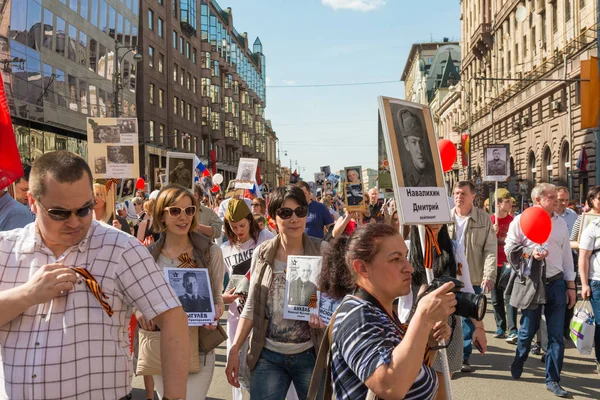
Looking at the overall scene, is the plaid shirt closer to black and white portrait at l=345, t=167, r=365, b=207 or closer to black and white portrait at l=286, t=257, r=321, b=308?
black and white portrait at l=286, t=257, r=321, b=308

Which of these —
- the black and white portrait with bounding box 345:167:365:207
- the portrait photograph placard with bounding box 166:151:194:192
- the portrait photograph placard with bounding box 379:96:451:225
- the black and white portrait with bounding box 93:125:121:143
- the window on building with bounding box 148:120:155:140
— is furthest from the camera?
the window on building with bounding box 148:120:155:140

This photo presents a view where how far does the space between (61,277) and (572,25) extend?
109 ft

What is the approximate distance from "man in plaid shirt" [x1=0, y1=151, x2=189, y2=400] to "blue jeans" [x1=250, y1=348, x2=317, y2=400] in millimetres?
1581

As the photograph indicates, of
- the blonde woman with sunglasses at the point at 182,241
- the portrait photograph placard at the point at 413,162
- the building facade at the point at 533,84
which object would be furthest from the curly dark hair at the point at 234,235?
the building facade at the point at 533,84

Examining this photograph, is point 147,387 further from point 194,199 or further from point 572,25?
point 572,25

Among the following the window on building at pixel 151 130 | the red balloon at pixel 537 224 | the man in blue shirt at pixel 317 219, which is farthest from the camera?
the window on building at pixel 151 130

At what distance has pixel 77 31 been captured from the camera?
33.6 metres

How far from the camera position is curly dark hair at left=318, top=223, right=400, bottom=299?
2.66m

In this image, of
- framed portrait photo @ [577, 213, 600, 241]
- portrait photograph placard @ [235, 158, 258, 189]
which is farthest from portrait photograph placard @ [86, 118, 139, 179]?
portrait photograph placard @ [235, 158, 258, 189]

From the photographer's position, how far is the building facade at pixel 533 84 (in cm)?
2953

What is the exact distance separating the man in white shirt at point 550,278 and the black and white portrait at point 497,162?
768 centimetres

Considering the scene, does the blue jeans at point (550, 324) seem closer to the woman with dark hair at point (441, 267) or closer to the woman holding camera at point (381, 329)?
the woman with dark hair at point (441, 267)

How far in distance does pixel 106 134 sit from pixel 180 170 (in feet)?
4.08

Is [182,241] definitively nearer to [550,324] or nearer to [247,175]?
[550,324]
